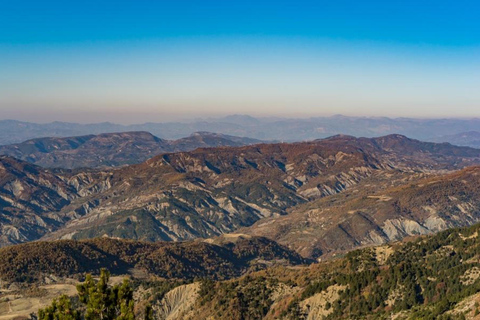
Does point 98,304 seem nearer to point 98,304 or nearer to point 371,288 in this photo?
point 98,304

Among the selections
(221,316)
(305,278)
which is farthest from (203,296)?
(305,278)

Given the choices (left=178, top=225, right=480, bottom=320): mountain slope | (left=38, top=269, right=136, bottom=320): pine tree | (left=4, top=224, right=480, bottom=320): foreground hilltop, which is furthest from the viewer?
(left=4, top=224, right=480, bottom=320): foreground hilltop

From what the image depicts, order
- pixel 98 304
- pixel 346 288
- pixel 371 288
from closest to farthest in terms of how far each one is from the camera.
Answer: pixel 98 304 → pixel 371 288 → pixel 346 288

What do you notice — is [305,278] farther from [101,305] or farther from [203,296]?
[101,305]

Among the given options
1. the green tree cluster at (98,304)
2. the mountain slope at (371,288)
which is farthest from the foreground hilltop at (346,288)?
the green tree cluster at (98,304)

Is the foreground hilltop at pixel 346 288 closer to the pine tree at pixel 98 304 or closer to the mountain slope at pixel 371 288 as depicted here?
the mountain slope at pixel 371 288

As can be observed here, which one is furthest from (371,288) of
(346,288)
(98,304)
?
(98,304)

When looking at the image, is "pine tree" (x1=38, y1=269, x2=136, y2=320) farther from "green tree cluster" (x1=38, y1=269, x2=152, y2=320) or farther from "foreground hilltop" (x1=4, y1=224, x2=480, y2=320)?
"foreground hilltop" (x1=4, y1=224, x2=480, y2=320)

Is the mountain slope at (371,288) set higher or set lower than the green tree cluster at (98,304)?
lower

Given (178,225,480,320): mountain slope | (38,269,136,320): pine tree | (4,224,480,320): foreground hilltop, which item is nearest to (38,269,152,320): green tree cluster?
(38,269,136,320): pine tree

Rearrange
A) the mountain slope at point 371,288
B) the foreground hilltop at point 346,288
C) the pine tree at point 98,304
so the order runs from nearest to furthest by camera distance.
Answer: the pine tree at point 98,304 < the mountain slope at point 371,288 < the foreground hilltop at point 346,288

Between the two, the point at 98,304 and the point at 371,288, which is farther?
the point at 371,288
